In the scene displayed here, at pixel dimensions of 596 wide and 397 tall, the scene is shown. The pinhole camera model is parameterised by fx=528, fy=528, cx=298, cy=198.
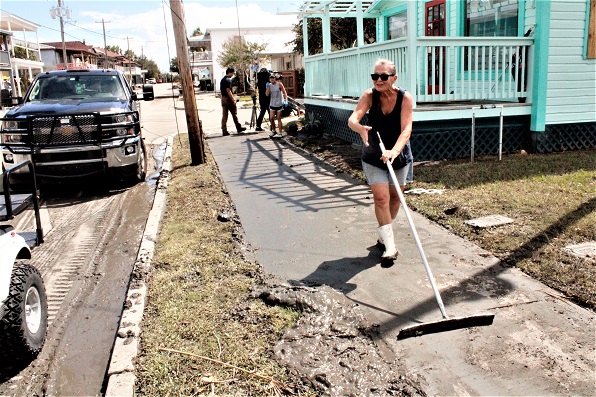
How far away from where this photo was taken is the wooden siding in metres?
9.40

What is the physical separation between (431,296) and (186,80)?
7.61m

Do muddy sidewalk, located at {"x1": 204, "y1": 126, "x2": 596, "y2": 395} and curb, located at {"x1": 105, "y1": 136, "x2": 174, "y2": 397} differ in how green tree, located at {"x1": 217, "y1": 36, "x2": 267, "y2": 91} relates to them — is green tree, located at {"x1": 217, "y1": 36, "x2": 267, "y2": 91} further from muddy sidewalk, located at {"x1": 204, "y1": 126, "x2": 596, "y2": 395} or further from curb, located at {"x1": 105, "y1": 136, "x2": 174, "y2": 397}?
curb, located at {"x1": 105, "y1": 136, "x2": 174, "y2": 397}

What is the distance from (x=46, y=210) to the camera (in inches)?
304

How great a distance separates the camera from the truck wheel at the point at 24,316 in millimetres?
3330

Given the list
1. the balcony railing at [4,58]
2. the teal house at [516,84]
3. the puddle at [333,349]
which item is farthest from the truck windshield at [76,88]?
the balcony railing at [4,58]

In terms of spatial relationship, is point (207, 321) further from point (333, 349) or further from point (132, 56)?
point (132, 56)

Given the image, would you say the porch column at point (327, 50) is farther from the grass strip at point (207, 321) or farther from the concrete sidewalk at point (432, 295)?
the grass strip at point (207, 321)

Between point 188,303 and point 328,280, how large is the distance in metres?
1.24

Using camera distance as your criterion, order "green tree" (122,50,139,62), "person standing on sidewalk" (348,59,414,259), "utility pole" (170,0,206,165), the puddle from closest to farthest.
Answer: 1. the puddle
2. "person standing on sidewalk" (348,59,414,259)
3. "utility pole" (170,0,206,165)
4. "green tree" (122,50,139,62)

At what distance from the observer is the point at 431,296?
14.0 feet

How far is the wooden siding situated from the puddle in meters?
7.39

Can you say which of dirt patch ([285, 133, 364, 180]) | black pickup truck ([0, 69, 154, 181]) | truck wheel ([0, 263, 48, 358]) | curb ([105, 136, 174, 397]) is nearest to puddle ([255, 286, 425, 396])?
curb ([105, 136, 174, 397])

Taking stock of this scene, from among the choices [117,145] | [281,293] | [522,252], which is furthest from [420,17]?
[281,293]

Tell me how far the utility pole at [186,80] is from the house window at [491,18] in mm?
6707
